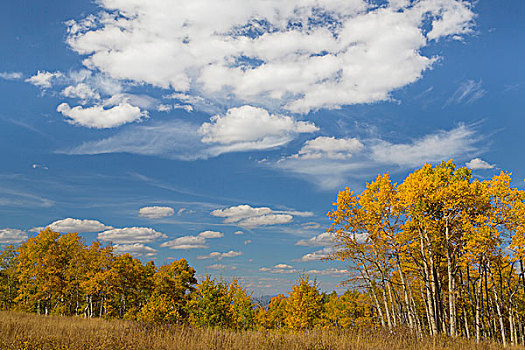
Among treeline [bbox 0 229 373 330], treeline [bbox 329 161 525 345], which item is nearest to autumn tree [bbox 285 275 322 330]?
treeline [bbox 0 229 373 330]

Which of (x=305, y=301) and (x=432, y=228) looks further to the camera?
(x=305, y=301)

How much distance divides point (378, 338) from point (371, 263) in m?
11.0

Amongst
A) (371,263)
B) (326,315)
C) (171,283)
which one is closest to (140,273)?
(171,283)

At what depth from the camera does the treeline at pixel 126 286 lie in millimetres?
35188

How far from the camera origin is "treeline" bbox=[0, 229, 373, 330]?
Answer: 3519 centimetres

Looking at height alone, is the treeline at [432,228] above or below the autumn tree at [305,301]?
above

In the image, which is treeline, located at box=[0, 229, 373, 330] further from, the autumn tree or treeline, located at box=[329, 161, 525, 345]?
treeline, located at box=[329, 161, 525, 345]

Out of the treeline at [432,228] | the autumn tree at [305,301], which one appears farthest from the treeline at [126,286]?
the treeline at [432,228]

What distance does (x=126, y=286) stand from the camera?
4781 cm

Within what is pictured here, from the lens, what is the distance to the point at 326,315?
53.7 metres

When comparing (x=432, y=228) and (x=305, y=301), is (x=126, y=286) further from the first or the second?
(x=432, y=228)

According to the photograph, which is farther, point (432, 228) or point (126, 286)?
point (126, 286)

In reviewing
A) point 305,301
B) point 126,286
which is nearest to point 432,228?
point 305,301

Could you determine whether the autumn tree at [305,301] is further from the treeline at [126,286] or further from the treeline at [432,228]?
the treeline at [432,228]
